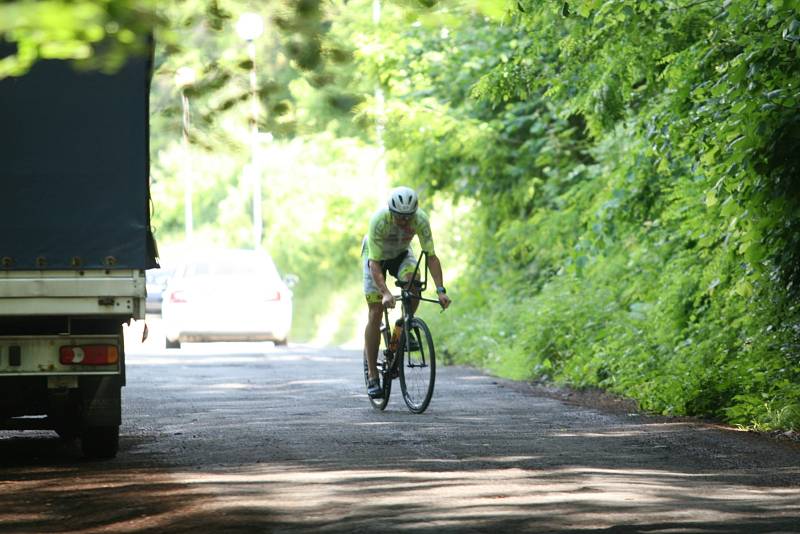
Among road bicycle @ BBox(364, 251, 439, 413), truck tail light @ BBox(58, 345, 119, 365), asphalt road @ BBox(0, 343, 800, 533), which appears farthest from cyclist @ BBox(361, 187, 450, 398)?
truck tail light @ BBox(58, 345, 119, 365)

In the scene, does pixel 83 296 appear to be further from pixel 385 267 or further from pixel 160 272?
pixel 160 272

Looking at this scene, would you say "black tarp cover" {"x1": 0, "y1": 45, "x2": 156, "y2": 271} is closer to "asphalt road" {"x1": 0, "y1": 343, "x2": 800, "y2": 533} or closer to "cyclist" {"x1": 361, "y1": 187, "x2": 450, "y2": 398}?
"asphalt road" {"x1": 0, "y1": 343, "x2": 800, "y2": 533}

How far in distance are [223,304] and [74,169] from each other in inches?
646

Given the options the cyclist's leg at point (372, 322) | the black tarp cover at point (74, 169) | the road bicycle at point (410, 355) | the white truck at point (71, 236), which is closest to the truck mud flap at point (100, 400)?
the white truck at point (71, 236)

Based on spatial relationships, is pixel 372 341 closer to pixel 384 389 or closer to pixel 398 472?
pixel 384 389

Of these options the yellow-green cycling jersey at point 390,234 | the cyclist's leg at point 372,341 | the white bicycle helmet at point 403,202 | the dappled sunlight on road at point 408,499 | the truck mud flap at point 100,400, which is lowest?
the dappled sunlight on road at point 408,499

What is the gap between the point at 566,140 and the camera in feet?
79.7

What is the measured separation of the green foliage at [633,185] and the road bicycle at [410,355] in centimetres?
208

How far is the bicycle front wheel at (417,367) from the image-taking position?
13.3 m

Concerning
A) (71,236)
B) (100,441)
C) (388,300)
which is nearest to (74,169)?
(71,236)

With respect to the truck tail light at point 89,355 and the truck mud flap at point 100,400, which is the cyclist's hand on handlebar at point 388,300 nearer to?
the truck mud flap at point 100,400

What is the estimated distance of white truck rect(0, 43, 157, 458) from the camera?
9.64 m

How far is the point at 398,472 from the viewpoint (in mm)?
9242

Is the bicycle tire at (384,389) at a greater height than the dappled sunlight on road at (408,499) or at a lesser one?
greater
